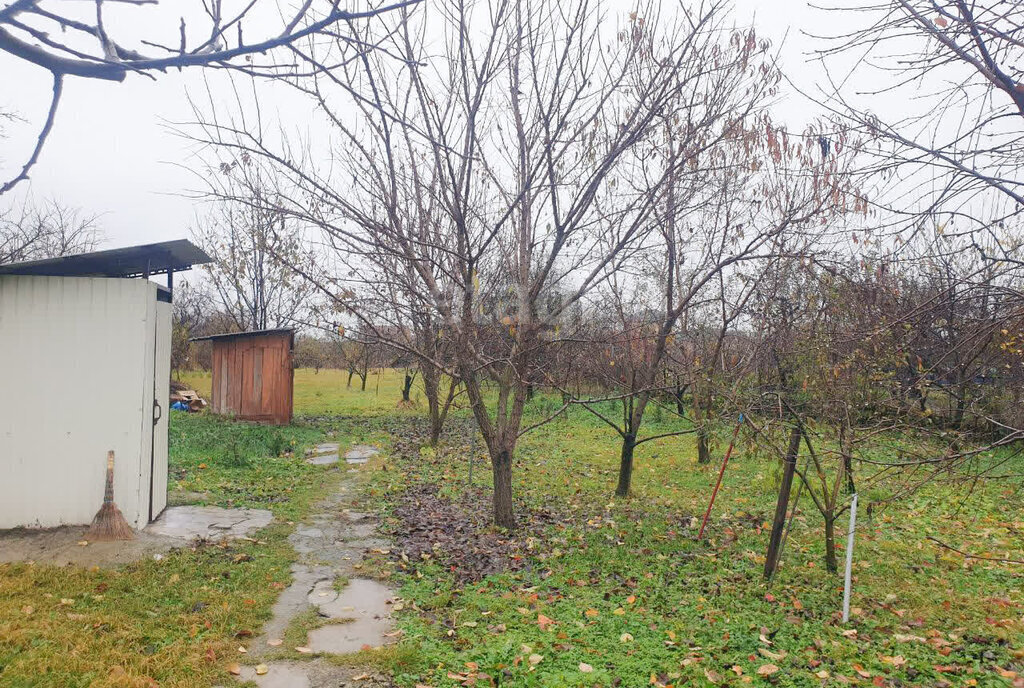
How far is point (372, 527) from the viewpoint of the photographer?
7.24m

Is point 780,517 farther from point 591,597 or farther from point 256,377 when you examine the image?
point 256,377

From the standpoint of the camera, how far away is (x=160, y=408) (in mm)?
6801

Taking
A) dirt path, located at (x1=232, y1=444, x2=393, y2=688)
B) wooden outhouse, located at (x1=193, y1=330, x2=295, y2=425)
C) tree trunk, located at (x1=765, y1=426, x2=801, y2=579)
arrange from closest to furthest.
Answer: dirt path, located at (x1=232, y1=444, x2=393, y2=688) → tree trunk, located at (x1=765, y1=426, x2=801, y2=579) → wooden outhouse, located at (x1=193, y1=330, x2=295, y2=425)

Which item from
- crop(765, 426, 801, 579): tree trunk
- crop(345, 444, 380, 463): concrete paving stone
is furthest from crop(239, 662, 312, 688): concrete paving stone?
crop(345, 444, 380, 463): concrete paving stone

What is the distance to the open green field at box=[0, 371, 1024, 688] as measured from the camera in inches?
154

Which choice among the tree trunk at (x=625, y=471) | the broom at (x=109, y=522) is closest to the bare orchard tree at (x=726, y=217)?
the tree trunk at (x=625, y=471)

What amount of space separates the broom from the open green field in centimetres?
66

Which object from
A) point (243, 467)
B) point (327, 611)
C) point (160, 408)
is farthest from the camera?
point (243, 467)

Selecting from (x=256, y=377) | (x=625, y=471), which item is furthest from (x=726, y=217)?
(x=256, y=377)

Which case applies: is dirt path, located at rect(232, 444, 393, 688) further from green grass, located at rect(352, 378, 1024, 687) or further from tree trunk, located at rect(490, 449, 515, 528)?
tree trunk, located at rect(490, 449, 515, 528)

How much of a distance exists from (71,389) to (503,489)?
423 centimetres

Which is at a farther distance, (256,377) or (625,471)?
(256,377)

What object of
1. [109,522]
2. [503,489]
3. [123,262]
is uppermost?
[123,262]

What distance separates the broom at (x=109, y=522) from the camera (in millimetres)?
5945
